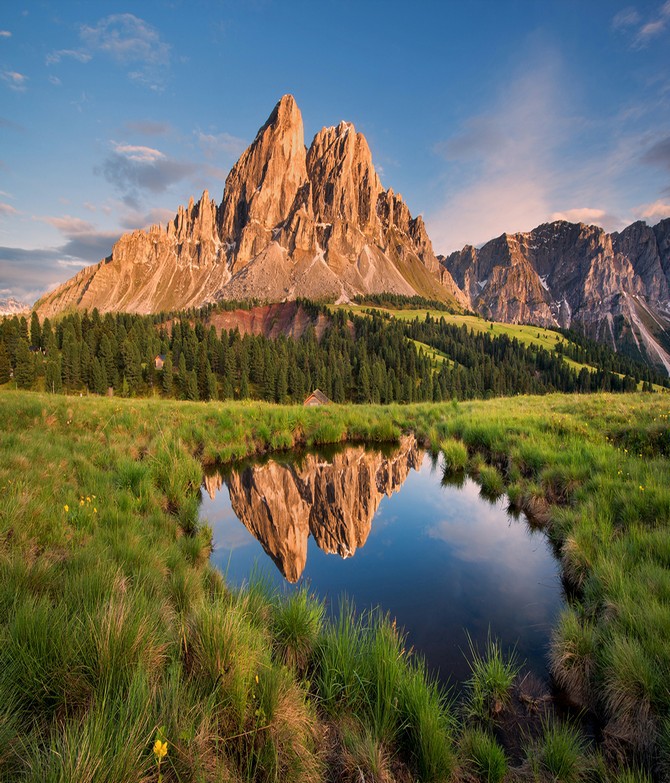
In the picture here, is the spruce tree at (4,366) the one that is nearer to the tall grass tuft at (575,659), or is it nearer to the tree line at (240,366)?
the tree line at (240,366)

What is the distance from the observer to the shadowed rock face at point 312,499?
9.39m

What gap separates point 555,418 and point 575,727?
44.6 feet

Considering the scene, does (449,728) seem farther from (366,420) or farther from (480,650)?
(366,420)

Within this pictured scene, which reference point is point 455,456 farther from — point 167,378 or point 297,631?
point 167,378

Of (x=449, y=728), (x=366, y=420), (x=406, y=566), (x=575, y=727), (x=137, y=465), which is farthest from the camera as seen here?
(x=366, y=420)

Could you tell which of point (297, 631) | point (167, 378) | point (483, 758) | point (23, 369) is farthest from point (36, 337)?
point (483, 758)

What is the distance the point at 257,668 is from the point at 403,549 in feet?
20.2

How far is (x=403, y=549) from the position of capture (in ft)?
30.1

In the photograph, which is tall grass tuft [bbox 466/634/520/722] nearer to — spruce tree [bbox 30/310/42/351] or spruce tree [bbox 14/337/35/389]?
spruce tree [bbox 14/337/35/389]

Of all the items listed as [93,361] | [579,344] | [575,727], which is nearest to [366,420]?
[575,727]

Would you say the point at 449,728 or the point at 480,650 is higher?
the point at 449,728

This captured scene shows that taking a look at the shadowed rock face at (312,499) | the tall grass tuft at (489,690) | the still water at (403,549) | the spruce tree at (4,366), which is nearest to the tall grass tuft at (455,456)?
the still water at (403,549)

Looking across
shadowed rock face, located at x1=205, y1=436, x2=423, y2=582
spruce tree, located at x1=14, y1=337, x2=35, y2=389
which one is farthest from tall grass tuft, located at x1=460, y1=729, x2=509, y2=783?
spruce tree, located at x1=14, y1=337, x2=35, y2=389

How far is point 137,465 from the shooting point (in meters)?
9.80
